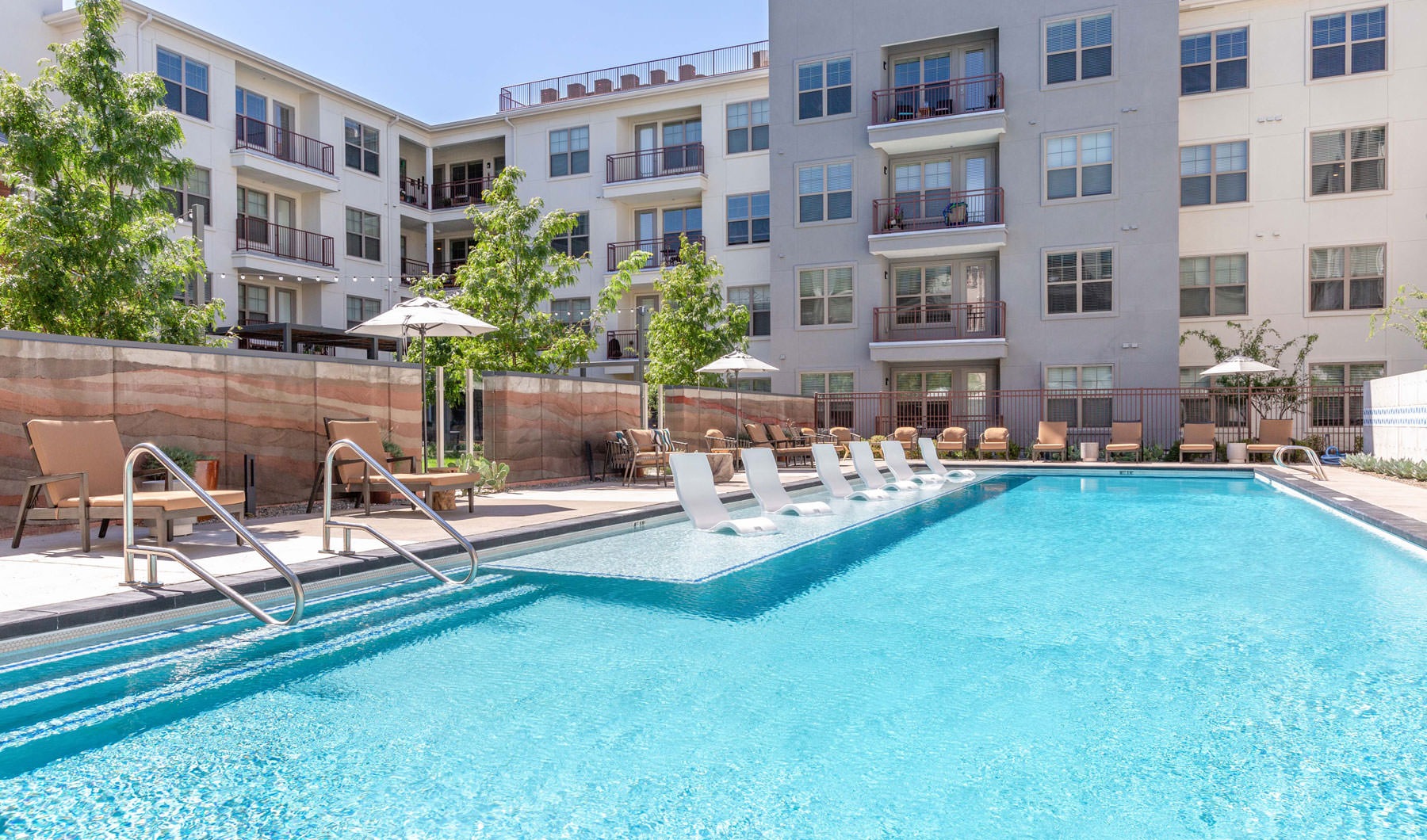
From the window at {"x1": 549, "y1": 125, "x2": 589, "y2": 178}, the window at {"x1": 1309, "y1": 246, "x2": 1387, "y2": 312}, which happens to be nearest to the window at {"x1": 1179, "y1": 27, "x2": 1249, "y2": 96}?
the window at {"x1": 1309, "y1": 246, "x2": 1387, "y2": 312}

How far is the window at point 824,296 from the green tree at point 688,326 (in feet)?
7.20

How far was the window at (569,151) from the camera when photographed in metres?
30.4

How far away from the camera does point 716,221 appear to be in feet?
95.2

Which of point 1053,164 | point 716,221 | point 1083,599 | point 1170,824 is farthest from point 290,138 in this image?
point 1170,824

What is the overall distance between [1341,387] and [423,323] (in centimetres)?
2202

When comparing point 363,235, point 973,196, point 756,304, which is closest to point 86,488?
point 973,196

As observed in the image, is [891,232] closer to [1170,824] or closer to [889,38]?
[889,38]

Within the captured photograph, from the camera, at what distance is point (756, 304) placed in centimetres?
2870

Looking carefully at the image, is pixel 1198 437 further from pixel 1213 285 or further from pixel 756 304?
pixel 756 304

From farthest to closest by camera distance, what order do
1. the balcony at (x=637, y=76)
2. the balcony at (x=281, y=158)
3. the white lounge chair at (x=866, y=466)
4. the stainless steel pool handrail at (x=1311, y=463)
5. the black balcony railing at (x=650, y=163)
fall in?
the black balcony railing at (x=650, y=163), the balcony at (x=637, y=76), the balcony at (x=281, y=158), the stainless steel pool handrail at (x=1311, y=463), the white lounge chair at (x=866, y=466)

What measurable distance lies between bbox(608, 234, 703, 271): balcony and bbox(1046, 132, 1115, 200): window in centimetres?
1071

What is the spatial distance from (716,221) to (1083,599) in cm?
2371

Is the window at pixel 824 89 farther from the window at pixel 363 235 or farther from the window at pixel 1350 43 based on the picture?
the window at pixel 363 235

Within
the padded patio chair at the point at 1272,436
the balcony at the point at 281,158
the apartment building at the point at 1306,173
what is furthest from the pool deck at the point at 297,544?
the balcony at the point at 281,158
